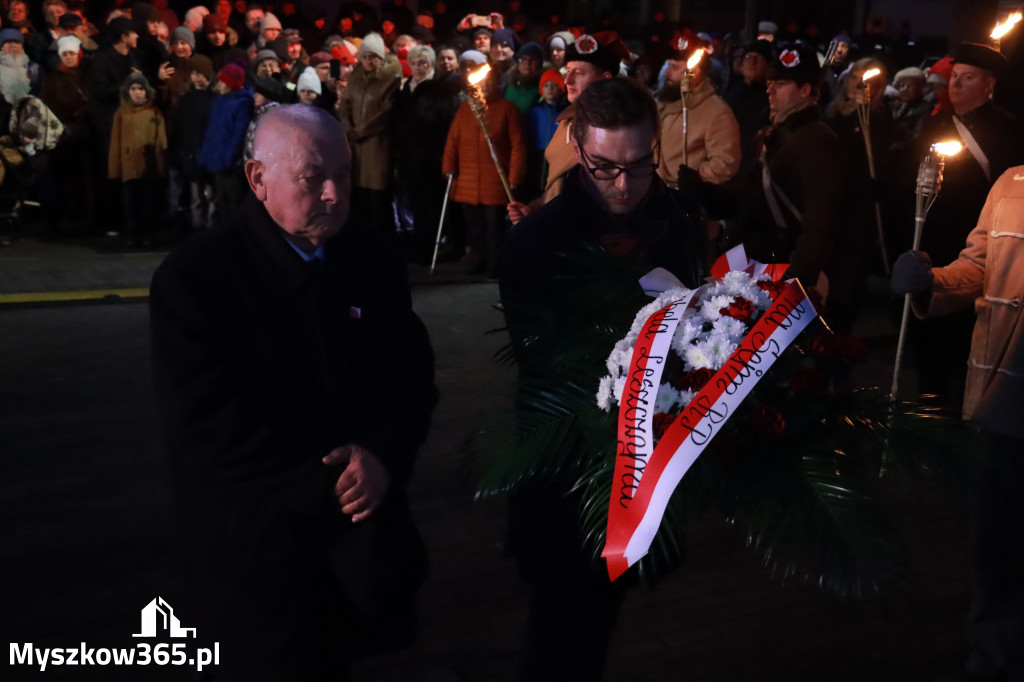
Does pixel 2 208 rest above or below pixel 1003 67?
below

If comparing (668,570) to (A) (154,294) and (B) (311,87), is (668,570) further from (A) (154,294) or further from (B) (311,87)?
(B) (311,87)

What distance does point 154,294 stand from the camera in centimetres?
286

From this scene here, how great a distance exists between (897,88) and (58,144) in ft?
30.9

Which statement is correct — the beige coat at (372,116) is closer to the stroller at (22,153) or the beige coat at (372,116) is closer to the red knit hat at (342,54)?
the red knit hat at (342,54)

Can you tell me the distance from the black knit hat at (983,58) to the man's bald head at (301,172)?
4311mm

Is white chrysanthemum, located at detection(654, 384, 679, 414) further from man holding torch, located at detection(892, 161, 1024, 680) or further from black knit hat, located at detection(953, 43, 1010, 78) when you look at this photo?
black knit hat, located at detection(953, 43, 1010, 78)

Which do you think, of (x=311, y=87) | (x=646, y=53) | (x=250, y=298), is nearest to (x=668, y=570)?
(x=250, y=298)

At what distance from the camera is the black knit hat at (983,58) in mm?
6129

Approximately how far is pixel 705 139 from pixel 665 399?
559cm

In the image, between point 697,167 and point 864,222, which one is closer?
point 697,167

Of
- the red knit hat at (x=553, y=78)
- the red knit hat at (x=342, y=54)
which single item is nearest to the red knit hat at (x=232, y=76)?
the red knit hat at (x=342, y=54)

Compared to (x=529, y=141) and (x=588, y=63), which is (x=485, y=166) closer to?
(x=529, y=141)

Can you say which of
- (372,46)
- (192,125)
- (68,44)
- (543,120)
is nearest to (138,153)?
(192,125)

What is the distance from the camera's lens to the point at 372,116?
12.9m
